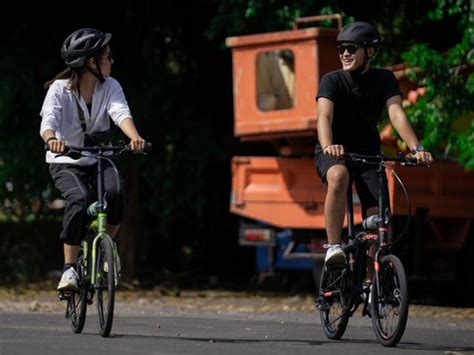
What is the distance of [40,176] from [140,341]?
773 centimetres

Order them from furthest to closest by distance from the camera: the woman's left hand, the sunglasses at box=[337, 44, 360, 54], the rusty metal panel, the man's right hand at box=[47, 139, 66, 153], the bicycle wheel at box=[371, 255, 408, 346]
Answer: the rusty metal panel → the sunglasses at box=[337, 44, 360, 54] → the woman's left hand → the man's right hand at box=[47, 139, 66, 153] → the bicycle wheel at box=[371, 255, 408, 346]

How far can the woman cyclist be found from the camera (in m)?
9.51

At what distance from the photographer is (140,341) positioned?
9.23 meters

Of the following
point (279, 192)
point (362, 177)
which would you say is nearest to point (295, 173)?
point (279, 192)

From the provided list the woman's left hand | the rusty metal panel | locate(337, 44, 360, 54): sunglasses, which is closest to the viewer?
the woman's left hand

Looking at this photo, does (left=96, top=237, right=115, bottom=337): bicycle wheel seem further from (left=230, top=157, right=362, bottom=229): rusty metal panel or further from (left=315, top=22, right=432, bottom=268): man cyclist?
(left=230, top=157, right=362, bottom=229): rusty metal panel

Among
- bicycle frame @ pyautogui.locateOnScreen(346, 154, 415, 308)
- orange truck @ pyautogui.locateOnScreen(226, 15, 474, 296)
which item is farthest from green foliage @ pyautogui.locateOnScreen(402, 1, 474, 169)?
bicycle frame @ pyautogui.locateOnScreen(346, 154, 415, 308)

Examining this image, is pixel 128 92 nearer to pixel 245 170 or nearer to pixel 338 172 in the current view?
pixel 245 170

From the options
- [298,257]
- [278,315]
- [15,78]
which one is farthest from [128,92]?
[278,315]

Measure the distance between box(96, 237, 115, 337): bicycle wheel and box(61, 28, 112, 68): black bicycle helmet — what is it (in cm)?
110

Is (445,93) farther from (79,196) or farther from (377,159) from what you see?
(79,196)

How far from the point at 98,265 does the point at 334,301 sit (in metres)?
1.40

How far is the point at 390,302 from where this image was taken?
890 centimetres

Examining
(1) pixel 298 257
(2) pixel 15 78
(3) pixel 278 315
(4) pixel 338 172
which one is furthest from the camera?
(2) pixel 15 78
